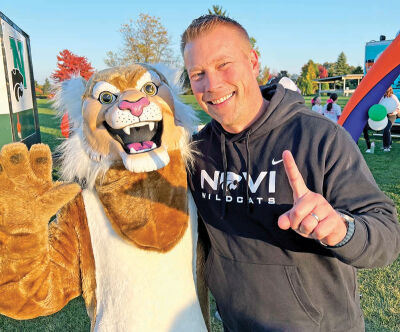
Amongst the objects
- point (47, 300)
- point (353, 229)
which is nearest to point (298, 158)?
point (353, 229)

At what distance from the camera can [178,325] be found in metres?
1.57

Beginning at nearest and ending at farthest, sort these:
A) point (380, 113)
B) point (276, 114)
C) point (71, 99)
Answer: point (276, 114) < point (71, 99) < point (380, 113)

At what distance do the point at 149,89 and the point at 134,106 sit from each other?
190mm

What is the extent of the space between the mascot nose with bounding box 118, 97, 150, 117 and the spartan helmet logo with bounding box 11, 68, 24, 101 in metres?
4.08

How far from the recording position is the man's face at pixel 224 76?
4.82 feet

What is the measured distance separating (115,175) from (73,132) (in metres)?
0.39

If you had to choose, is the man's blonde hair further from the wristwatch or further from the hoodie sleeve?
the wristwatch

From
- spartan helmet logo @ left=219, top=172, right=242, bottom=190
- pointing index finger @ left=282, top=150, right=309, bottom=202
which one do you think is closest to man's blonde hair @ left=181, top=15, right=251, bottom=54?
spartan helmet logo @ left=219, top=172, right=242, bottom=190

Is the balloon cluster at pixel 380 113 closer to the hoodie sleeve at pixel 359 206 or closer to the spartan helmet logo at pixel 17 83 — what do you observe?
the hoodie sleeve at pixel 359 206

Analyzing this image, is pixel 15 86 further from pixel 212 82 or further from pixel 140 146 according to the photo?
pixel 212 82

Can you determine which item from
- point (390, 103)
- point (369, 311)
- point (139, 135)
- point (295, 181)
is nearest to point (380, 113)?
point (390, 103)

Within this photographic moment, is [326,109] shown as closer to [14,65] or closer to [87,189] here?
[14,65]

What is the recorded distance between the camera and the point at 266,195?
1354 millimetres

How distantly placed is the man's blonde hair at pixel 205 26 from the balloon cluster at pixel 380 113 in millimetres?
3577
